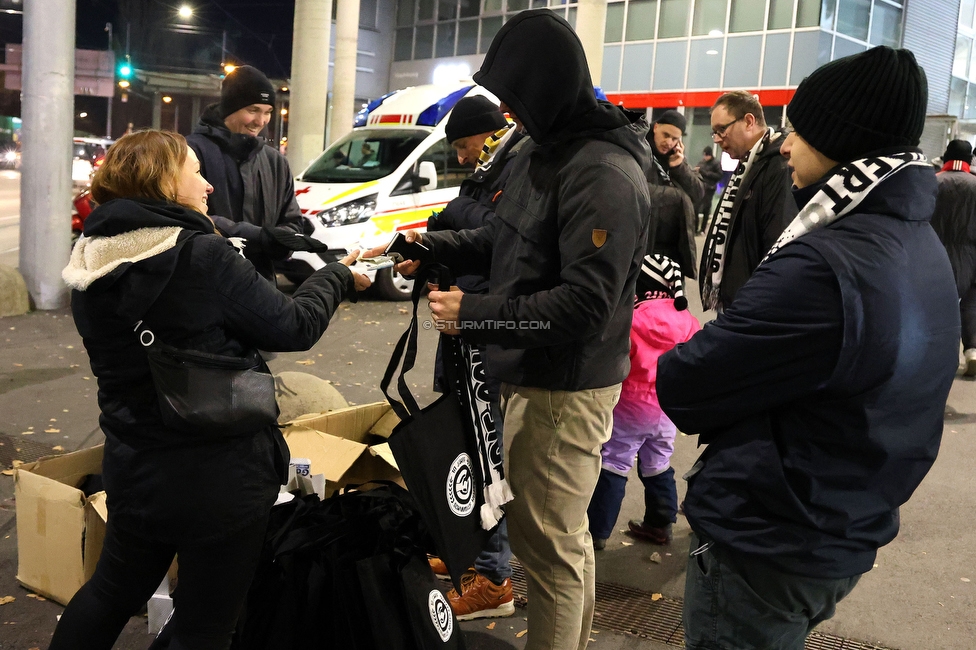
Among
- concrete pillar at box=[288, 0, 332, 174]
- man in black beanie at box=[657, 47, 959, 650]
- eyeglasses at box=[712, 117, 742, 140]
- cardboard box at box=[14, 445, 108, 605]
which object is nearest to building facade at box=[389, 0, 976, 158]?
concrete pillar at box=[288, 0, 332, 174]

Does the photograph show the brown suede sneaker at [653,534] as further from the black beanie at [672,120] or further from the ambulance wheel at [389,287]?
the ambulance wheel at [389,287]

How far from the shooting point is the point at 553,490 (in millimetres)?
2658

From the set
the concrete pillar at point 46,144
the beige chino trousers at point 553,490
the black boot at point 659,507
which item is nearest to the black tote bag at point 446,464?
the beige chino trousers at point 553,490

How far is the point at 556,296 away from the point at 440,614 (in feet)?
3.60

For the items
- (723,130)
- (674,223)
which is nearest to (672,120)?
(723,130)

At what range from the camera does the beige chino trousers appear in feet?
8.63

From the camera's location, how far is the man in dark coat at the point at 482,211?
3.57m

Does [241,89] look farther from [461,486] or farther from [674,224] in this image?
[461,486]

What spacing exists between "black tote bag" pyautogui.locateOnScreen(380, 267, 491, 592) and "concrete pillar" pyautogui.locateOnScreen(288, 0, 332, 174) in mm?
14882

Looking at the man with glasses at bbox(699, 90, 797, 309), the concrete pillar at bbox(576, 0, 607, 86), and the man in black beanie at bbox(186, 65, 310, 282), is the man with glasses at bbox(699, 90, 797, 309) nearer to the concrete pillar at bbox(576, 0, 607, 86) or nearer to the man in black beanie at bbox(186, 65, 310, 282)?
the man in black beanie at bbox(186, 65, 310, 282)

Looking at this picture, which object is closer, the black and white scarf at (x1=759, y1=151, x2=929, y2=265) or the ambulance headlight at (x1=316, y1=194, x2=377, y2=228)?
the black and white scarf at (x1=759, y1=151, x2=929, y2=265)

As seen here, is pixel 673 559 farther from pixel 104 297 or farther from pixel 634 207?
pixel 104 297

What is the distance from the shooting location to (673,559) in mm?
4305
